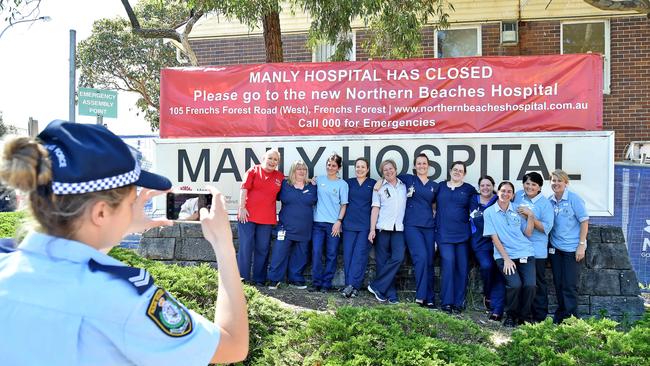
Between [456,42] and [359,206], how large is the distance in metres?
8.71

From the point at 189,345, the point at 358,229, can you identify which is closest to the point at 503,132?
the point at 358,229

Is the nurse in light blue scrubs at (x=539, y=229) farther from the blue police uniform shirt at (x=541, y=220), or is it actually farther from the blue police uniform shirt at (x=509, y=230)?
the blue police uniform shirt at (x=509, y=230)

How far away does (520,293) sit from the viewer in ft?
20.5

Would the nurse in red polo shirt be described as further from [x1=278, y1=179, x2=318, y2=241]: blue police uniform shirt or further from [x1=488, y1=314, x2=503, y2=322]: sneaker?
[x1=488, y1=314, x2=503, y2=322]: sneaker

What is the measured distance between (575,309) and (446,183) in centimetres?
189

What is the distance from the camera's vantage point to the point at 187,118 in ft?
26.0

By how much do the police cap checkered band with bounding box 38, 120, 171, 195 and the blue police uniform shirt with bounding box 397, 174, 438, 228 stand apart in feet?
18.0

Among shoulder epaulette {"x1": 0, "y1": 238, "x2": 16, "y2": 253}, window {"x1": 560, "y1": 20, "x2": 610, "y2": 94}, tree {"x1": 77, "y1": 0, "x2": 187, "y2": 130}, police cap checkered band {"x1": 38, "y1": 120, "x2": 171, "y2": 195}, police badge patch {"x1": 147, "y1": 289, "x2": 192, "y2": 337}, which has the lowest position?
police badge patch {"x1": 147, "y1": 289, "x2": 192, "y2": 337}

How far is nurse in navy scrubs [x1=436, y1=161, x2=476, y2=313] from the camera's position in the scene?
6.59 meters

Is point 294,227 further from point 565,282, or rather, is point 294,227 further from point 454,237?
point 565,282

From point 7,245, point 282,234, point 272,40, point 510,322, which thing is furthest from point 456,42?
point 7,245

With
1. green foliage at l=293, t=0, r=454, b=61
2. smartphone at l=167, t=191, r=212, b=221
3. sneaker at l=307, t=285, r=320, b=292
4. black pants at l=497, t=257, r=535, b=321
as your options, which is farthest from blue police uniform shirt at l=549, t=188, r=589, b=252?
smartphone at l=167, t=191, r=212, b=221

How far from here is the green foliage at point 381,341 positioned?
3.61m

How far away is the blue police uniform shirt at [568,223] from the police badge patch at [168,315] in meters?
5.73
